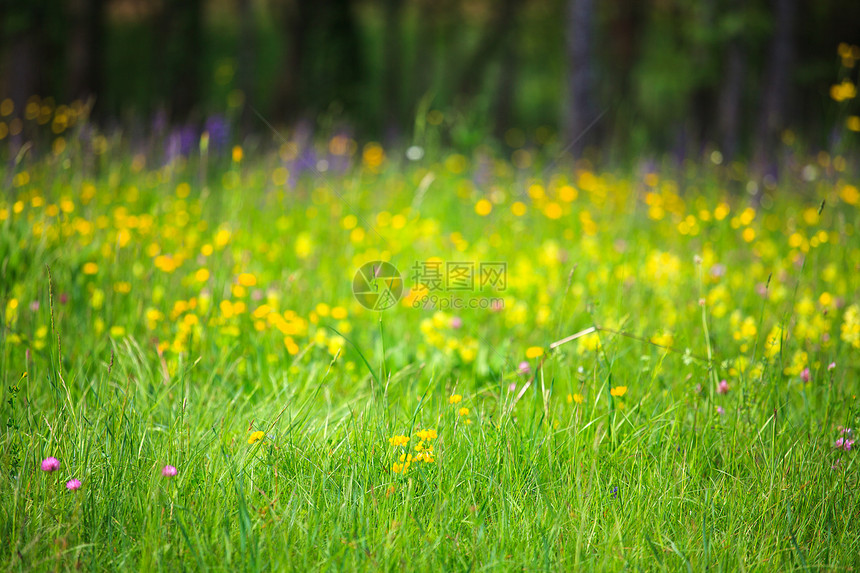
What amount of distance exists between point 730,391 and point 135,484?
1.94 m

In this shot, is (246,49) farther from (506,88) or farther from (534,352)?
(534,352)

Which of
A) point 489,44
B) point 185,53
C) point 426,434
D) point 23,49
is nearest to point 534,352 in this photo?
point 426,434

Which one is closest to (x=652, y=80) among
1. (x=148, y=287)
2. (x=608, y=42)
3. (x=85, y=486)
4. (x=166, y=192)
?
(x=608, y=42)

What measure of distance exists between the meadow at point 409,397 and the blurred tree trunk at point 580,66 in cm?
322

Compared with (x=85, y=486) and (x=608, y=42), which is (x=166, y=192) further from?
(x=608, y=42)

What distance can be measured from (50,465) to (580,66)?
6769 millimetres

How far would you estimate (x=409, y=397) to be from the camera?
82.8 inches

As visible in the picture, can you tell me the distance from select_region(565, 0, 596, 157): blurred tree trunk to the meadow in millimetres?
3217

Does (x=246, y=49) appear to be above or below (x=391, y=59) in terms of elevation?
below

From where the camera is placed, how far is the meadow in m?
1.55

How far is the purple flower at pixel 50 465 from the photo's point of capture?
1565 millimetres

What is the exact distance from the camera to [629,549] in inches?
60.9

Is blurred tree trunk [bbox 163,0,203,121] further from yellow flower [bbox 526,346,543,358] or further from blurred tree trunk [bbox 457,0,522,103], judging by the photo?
yellow flower [bbox 526,346,543,358]

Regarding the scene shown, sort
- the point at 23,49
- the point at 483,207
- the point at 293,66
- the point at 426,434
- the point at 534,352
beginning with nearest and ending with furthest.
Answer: the point at 426,434, the point at 534,352, the point at 483,207, the point at 23,49, the point at 293,66
